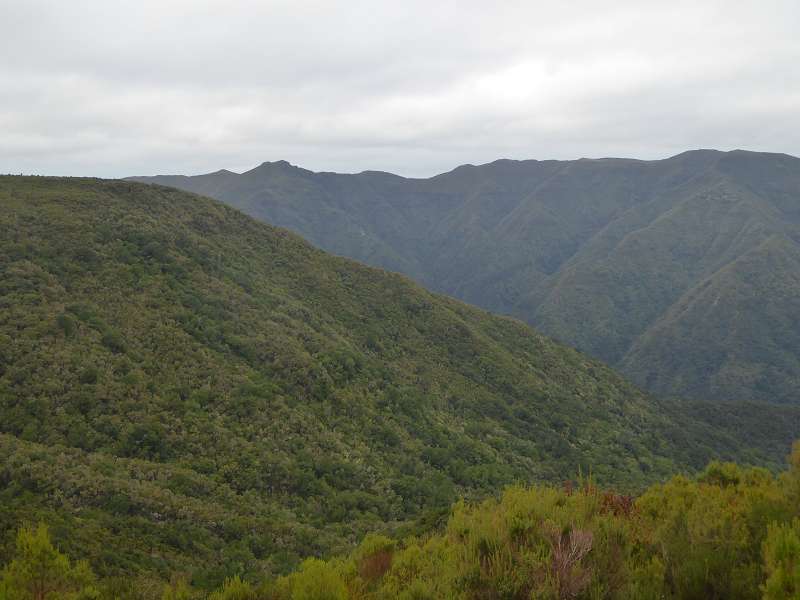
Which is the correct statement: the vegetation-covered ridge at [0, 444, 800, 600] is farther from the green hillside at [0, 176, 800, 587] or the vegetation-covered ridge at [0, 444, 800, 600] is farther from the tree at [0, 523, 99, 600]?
the green hillside at [0, 176, 800, 587]

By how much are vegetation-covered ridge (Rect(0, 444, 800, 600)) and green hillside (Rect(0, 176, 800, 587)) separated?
6.67 meters

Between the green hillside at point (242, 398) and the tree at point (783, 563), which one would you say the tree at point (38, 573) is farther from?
the tree at point (783, 563)

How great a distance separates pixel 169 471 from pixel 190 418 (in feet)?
13.9

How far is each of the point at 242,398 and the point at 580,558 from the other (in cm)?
2391

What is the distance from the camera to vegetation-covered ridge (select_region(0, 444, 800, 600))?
20.2ft

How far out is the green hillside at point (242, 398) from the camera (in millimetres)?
18141

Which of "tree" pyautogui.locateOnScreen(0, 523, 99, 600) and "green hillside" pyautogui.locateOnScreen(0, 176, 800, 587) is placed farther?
"green hillside" pyautogui.locateOnScreen(0, 176, 800, 587)

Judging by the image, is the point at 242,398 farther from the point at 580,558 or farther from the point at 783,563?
the point at 783,563

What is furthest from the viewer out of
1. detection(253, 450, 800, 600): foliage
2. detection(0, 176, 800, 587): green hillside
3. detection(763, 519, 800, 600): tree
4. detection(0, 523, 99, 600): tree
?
detection(0, 176, 800, 587): green hillside

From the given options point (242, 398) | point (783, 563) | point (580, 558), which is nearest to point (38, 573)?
point (580, 558)

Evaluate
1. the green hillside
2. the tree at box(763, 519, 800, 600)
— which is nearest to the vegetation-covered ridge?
the tree at box(763, 519, 800, 600)

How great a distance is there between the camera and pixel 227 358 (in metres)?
31.3

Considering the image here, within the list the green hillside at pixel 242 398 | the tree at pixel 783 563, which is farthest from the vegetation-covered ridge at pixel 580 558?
the green hillside at pixel 242 398

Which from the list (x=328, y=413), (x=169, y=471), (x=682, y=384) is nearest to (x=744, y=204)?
(x=682, y=384)
